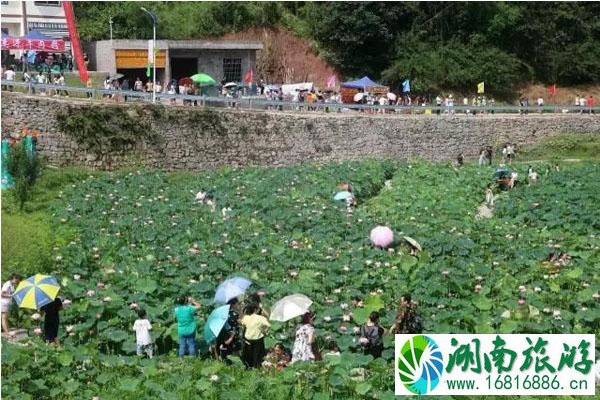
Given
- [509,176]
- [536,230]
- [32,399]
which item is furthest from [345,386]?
[509,176]

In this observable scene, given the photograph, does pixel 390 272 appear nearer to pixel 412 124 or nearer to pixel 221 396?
pixel 221 396

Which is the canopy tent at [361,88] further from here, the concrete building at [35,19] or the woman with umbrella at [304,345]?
the woman with umbrella at [304,345]

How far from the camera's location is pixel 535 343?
410 inches

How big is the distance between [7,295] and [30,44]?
17589mm

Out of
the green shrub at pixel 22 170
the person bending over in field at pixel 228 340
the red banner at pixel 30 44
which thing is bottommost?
the person bending over in field at pixel 228 340

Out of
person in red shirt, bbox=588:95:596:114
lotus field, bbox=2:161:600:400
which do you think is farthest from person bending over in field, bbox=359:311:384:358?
person in red shirt, bbox=588:95:596:114

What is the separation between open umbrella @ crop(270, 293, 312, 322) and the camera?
11.7m

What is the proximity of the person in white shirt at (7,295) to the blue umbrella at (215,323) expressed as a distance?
2970 mm

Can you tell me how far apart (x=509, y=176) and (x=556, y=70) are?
21659 mm

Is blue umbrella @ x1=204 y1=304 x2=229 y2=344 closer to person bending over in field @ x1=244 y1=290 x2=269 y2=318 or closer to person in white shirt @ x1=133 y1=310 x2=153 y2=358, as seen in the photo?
person bending over in field @ x1=244 y1=290 x2=269 y2=318

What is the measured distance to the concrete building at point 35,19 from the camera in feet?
112

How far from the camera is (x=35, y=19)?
3622cm

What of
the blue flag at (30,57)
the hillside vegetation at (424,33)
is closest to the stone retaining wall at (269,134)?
the blue flag at (30,57)

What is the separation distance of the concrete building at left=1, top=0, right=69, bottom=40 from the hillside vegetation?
195 cm
